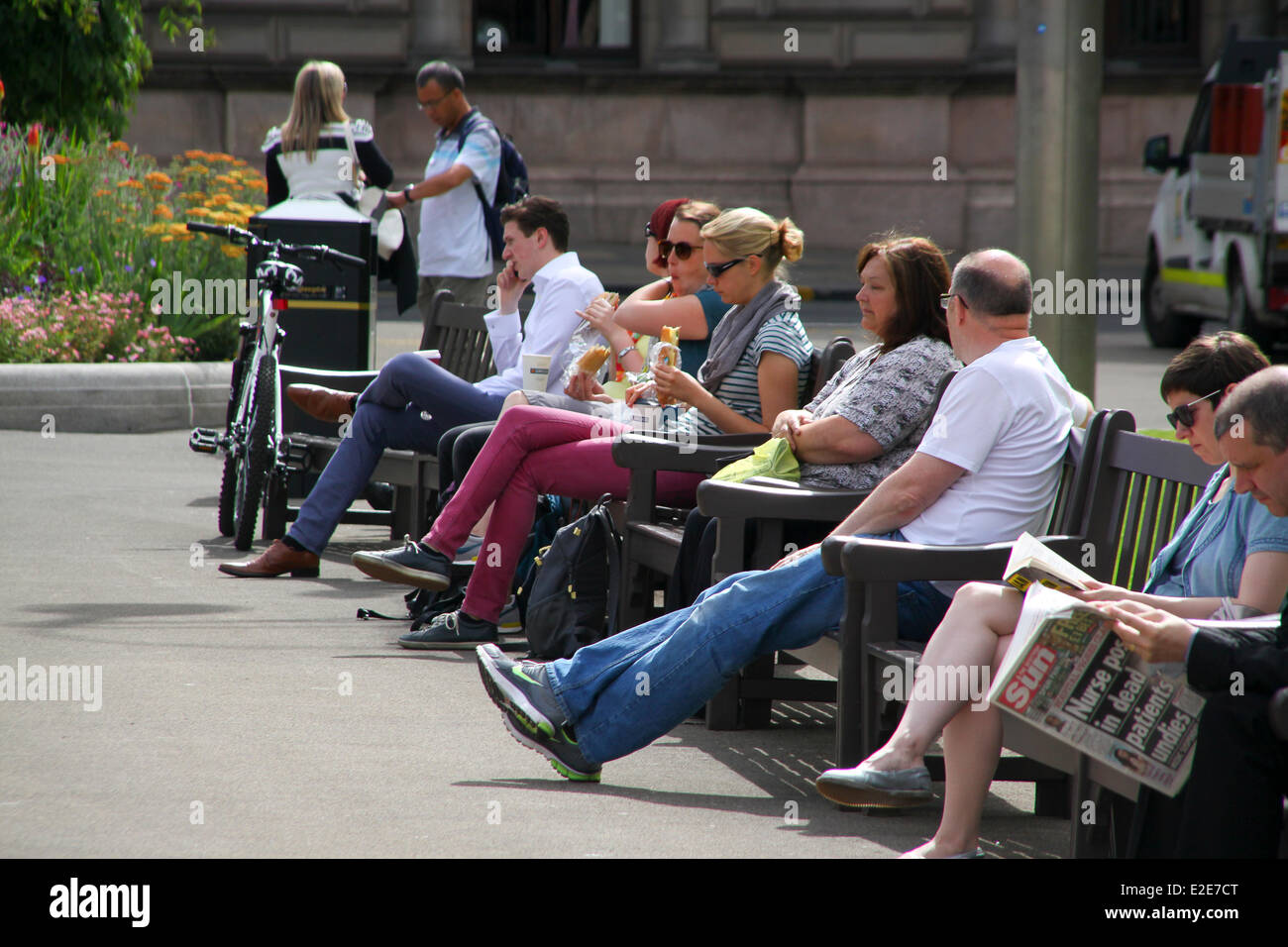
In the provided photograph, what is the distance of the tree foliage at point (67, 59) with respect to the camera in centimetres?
1474

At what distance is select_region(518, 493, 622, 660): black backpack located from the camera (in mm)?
5707

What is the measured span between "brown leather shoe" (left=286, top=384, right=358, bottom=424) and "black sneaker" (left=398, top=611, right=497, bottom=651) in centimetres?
197

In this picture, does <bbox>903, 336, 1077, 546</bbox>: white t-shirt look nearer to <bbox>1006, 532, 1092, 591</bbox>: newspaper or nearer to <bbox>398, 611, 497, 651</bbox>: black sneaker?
<bbox>1006, 532, 1092, 591</bbox>: newspaper

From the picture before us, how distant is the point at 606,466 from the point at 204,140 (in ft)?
59.7

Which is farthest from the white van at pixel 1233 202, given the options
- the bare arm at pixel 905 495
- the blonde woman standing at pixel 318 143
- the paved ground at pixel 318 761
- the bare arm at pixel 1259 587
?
the bare arm at pixel 1259 587

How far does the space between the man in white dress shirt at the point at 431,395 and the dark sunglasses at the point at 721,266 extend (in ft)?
3.70

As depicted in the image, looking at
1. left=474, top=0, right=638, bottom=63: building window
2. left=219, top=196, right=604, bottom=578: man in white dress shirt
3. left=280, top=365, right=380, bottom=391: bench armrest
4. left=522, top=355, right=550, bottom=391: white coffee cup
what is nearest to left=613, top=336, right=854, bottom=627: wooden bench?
left=522, top=355, right=550, bottom=391: white coffee cup

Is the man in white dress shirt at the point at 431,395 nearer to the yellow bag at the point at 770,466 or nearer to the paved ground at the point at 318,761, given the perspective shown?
the paved ground at the point at 318,761

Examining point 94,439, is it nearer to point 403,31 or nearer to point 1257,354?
point 1257,354

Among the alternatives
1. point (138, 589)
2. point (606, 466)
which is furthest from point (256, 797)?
point (138, 589)

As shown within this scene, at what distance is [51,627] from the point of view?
6109 mm

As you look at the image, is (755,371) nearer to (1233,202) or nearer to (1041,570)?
(1041,570)

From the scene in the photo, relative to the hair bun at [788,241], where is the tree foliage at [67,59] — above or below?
above

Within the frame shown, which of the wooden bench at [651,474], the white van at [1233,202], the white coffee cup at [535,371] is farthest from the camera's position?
the white van at [1233,202]
